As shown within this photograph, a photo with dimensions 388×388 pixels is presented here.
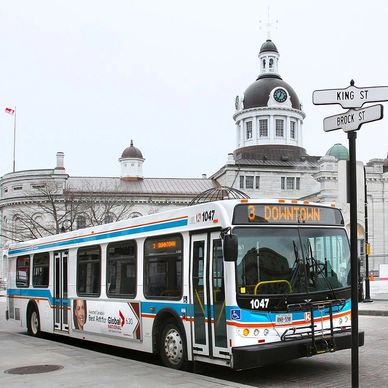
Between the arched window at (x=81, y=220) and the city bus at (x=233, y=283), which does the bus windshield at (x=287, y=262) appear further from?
the arched window at (x=81, y=220)

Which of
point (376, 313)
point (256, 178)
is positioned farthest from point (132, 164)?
point (376, 313)

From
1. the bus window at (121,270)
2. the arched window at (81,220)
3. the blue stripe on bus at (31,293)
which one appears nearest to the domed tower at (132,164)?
the arched window at (81,220)

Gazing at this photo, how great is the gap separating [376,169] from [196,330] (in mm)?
72733

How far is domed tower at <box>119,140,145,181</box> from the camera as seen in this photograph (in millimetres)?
86688

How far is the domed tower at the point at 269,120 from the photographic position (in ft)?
290

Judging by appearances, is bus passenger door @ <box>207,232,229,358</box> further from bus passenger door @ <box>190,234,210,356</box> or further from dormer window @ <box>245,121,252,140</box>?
dormer window @ <box>245,121,252,140</box>

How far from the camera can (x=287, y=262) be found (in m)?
9.08

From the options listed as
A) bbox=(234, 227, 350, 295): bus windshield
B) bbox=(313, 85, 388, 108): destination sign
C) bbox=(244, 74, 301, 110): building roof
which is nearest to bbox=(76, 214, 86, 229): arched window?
bbox=(244, 74, 301, 110): building roof

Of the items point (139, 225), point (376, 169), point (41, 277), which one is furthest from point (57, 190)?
point (139, 225)

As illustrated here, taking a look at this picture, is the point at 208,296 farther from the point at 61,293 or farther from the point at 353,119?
the point at 61,293

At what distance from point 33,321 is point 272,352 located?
32.4ft

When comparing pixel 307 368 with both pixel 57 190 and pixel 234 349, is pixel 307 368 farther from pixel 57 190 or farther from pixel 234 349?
pixel 57 190

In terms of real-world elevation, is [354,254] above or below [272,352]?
above

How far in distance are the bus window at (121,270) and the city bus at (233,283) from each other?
0.02 metres
